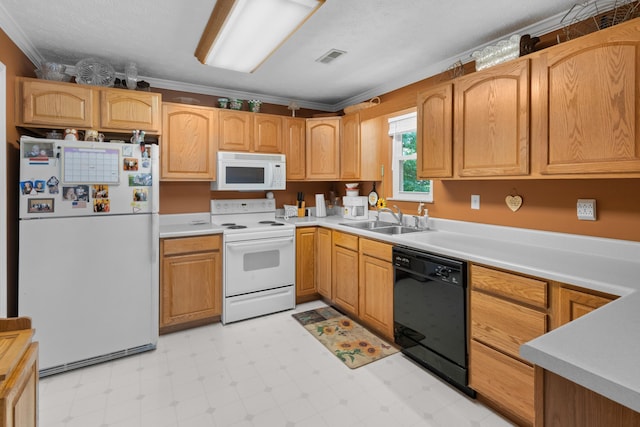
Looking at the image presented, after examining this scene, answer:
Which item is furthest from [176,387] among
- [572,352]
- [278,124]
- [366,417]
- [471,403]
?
[278,124]

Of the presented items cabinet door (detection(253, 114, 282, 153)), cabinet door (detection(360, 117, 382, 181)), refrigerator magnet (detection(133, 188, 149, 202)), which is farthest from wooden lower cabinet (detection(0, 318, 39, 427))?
cabinet door (detection(360, 117, 382, 181))

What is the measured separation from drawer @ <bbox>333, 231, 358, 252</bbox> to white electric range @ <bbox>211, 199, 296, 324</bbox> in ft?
1.53

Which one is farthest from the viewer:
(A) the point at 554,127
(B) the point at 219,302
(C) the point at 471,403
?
(B) the point at 219,302

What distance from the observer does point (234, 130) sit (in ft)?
11.6

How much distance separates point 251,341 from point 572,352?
2.48 m

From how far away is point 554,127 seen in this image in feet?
6.17

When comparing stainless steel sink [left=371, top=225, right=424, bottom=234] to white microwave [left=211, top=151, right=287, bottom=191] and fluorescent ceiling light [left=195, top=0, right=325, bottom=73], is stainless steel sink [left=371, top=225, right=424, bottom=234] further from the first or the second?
fluorescent ceiling light [left=195, top=0, right=325, bottom=73]

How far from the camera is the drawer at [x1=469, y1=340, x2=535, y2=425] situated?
1.73 metres

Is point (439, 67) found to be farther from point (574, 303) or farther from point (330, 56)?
point (574, 303)

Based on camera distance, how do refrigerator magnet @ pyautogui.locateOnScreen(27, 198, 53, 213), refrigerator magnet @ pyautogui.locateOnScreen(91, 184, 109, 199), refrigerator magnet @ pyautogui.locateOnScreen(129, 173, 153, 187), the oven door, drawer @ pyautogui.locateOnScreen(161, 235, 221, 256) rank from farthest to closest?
the oven door < drawer @ pyautogui.locateOnScreen(161, 235, 221, 256) < refrigerator magnet @ pyautogui.locateOnScreen(129, 173, 153, 187) < refrigerator magnet @ pyautogui.locateOnScreen(91, 184, 109, 199) < refrigerator magnet @ pyautogui.locateOnScreen(27, 198, 53, 213)

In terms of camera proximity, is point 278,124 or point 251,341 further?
point 278,124

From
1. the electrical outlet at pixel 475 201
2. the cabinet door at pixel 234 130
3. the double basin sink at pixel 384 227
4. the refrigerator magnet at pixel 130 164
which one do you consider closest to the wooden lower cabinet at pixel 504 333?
the electrical outlet at pixel 475 201

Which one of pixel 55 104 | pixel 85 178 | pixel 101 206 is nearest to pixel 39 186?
pixel 85 178

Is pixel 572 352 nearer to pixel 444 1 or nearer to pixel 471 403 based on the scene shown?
pixel 471 403
